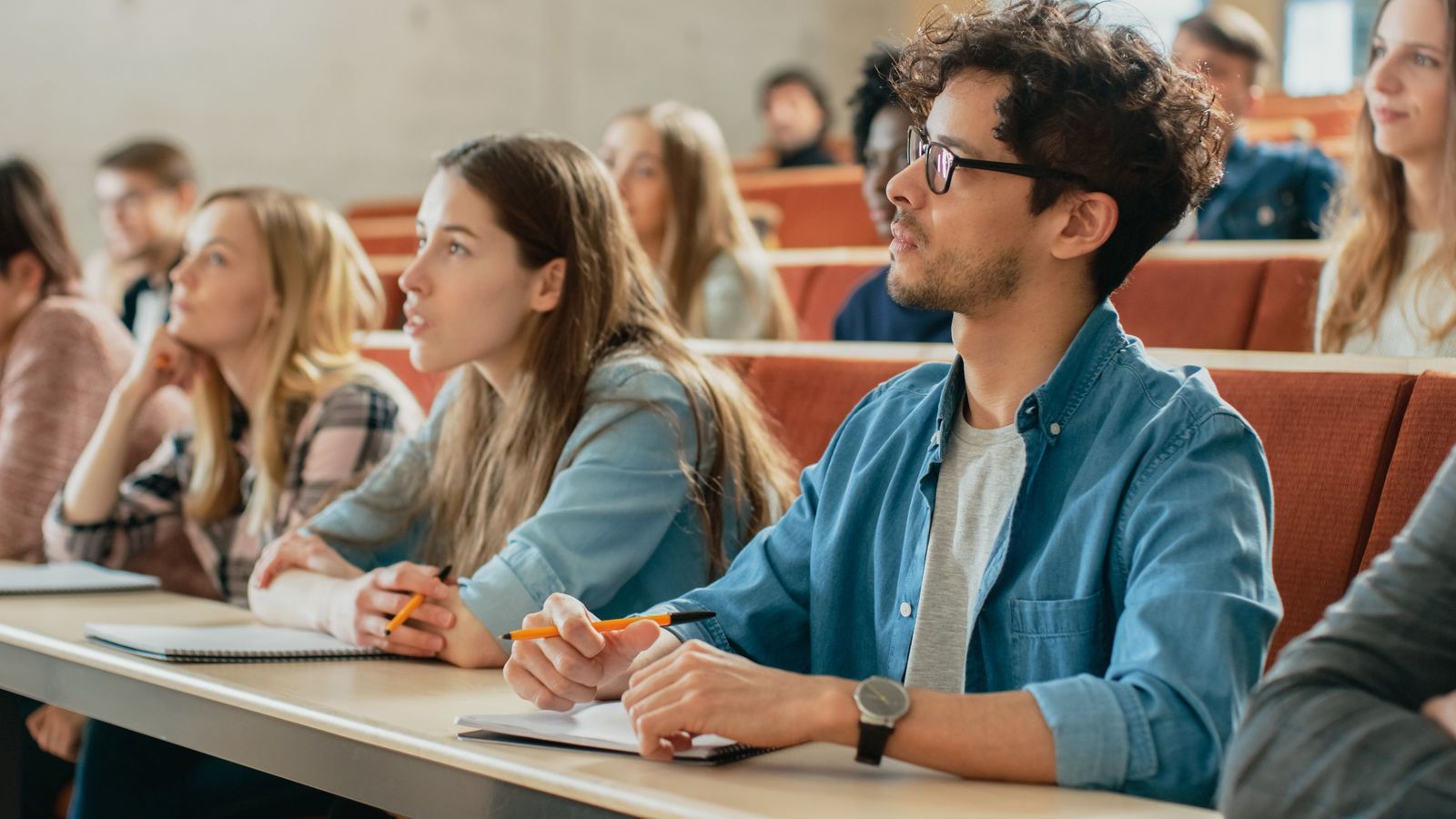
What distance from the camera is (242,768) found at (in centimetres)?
206

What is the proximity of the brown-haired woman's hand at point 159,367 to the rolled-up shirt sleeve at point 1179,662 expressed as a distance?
5.75 feet

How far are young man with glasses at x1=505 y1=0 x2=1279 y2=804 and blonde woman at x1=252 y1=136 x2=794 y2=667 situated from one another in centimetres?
28

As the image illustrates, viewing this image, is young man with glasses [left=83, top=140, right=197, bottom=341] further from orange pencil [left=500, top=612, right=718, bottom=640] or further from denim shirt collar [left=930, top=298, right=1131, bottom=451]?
denim shirt collar [left=930, top=298, right=1131, bottom=451]

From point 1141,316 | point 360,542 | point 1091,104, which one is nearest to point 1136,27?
point 1091,104

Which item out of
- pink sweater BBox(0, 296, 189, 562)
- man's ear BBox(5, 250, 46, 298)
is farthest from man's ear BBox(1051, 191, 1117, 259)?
man's ear BBox(5, 250, 46, 298)

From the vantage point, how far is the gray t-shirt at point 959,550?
4.39 feet

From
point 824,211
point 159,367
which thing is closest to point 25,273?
point 159,367

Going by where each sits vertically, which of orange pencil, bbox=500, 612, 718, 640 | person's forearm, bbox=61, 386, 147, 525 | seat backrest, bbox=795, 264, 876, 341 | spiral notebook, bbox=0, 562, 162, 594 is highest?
seat backrest, bbox=795, 264, 876, 341

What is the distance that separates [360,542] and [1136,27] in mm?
1126

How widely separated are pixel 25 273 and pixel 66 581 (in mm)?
1009

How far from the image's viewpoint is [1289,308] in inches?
99.8

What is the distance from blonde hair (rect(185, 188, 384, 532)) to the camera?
2334 millimetres

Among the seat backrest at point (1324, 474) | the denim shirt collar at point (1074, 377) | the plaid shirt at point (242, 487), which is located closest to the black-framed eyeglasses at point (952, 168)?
the denim shirt collar at point (1074, 377)

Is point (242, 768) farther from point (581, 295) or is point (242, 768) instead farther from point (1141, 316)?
point (1141, 316)
